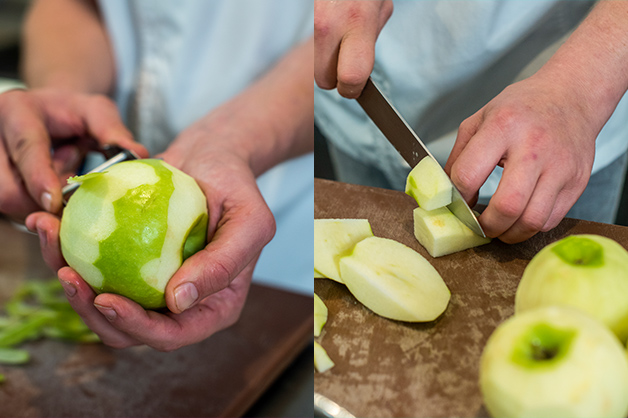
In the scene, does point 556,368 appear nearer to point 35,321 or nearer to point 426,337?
point 426,337

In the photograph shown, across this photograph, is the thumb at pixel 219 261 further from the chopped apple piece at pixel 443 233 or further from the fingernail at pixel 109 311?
the chopped apple piece at pixel 443 233

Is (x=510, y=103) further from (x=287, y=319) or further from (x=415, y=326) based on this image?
(x=287, y=319)

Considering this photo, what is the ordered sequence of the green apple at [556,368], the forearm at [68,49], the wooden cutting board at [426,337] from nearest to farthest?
the green apple at [556,368], the wooden cutting board at [426,337], the forearm at [68,49]

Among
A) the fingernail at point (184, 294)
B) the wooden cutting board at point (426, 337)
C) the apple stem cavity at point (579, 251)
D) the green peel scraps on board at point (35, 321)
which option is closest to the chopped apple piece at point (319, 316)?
the wooden cutting board at point (426, 337)

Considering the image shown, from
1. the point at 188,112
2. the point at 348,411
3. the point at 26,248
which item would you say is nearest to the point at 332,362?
the point at 348,411

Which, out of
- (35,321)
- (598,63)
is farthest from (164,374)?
(598,63)

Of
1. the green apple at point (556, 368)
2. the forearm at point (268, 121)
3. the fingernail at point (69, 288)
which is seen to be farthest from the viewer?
the forearm at point (268, 121)
